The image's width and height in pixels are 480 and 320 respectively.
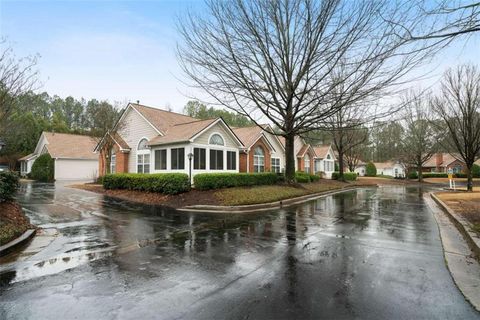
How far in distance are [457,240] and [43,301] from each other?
930cm

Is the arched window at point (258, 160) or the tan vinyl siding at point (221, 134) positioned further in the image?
the arched window at point (258, 160)

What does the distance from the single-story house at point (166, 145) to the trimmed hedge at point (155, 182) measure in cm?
131

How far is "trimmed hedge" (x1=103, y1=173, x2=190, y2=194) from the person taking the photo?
16531 millimetres

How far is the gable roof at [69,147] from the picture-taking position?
35994 mm

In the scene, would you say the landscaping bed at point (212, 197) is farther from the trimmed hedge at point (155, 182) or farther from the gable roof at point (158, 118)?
the gable roof at point (158, 118)

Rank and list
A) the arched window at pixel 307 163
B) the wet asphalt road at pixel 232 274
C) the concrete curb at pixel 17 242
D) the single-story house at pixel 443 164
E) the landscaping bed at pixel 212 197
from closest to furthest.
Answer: the wet asphalt road at pixel 232 274 → the concrete curb at pixel 17 242 → the landscaping bed at pixel 212 197 → the arched window at pixel 307 163 → the single-story house at pixel 443 164

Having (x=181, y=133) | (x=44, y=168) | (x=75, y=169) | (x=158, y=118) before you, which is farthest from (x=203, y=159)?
(x=44, y=168)

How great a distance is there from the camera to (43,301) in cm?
412

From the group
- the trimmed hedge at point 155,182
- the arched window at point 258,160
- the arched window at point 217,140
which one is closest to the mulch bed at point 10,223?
the trimmed hedge at point 155,182

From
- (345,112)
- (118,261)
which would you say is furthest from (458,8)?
(345,112)

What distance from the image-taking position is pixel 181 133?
20.6 m

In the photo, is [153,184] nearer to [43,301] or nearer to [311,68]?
[311,68]

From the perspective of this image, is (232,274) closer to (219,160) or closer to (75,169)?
(219,160)

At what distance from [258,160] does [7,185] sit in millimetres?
21137
